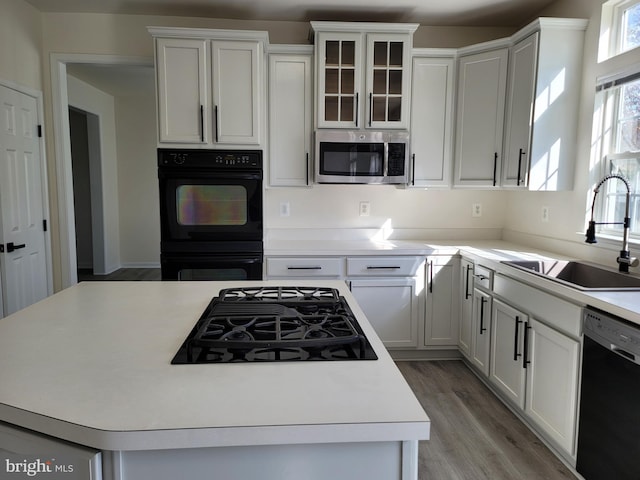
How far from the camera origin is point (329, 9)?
10.4 feet

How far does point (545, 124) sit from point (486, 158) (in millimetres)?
474

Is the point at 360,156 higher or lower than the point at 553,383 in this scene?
higher

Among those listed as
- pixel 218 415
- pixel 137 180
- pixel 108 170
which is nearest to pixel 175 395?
pixel 218 415

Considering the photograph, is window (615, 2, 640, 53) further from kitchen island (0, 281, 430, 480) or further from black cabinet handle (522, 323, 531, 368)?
kitchen island (0, 281, 430, 480)

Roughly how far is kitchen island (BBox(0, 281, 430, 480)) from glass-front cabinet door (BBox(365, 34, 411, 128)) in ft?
8.04

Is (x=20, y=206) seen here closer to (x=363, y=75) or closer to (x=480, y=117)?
(x=363, y=75)

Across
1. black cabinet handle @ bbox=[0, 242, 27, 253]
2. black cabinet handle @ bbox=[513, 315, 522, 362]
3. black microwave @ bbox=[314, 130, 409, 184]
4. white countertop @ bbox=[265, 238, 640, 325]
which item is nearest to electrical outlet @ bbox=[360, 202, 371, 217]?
white countertop @ bbox=[265, 238, 640, 325]

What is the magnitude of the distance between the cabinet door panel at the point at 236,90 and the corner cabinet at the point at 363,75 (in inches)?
18.4

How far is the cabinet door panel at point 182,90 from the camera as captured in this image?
115 inches

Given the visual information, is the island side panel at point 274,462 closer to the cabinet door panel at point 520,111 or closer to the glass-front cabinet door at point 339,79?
the cabinet door panel at point 520,111

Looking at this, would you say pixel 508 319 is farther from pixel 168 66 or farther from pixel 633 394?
pixel 168 66

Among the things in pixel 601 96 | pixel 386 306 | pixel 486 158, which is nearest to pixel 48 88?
pixel 386 306

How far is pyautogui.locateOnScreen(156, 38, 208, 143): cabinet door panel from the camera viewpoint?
115 inches

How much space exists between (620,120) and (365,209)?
5.98ft
